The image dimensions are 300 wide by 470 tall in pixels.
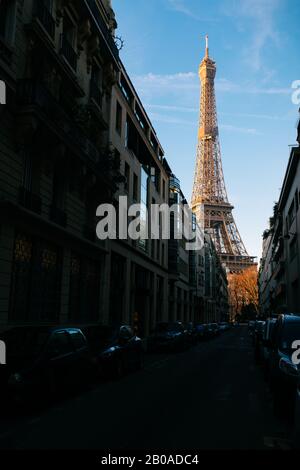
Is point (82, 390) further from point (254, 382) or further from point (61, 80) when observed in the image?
point (61, 80)

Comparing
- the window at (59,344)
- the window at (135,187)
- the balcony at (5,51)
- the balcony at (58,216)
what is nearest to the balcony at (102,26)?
the balcony at (5,51)

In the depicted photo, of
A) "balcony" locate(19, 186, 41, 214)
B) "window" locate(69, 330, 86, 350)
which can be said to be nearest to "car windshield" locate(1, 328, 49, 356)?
"window" locate(69, 330, 86, 350)

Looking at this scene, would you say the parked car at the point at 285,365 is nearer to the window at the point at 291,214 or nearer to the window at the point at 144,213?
the window at the point at 144,213

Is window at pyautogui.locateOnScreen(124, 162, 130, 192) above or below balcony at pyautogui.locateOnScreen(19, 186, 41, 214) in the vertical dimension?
above

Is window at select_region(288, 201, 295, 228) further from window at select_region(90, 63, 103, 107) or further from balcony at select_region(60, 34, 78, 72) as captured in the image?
balcony at select_region(60, 34, 78, 72)

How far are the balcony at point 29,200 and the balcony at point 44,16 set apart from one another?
669 cm

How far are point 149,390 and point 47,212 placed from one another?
922cm

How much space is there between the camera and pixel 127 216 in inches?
1170

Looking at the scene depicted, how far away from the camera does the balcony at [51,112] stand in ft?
49.7

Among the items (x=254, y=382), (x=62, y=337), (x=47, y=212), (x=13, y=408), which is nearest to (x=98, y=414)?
(x=13, y=408)

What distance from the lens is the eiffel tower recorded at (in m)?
119

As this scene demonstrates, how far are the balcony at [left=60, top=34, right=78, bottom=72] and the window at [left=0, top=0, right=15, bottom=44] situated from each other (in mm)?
3653

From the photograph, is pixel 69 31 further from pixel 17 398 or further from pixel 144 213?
pixel 17 398

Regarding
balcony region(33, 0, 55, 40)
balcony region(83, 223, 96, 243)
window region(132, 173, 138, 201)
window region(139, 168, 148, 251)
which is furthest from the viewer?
window region(139, 168, 148, 251)
